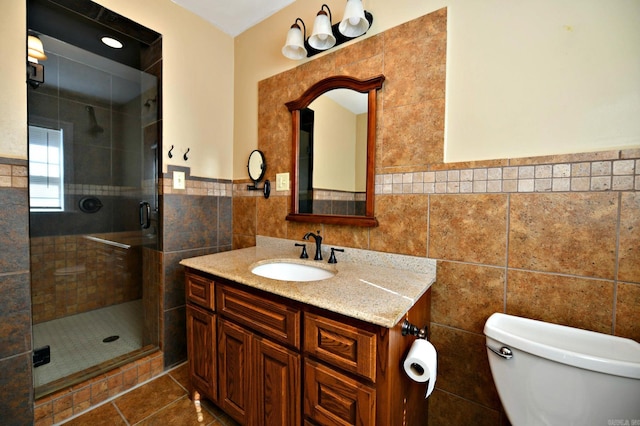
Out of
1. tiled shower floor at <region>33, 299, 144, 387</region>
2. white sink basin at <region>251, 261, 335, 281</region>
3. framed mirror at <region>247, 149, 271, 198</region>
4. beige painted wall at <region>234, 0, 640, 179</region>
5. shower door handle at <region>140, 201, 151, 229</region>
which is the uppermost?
beige painted wall at <region>234, 0, 640, 179</region>

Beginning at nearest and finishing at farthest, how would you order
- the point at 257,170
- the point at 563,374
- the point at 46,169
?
the point at 563,374, the point at 46,169, the point at 257,170

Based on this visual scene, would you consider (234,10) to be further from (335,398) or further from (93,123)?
(335,398)

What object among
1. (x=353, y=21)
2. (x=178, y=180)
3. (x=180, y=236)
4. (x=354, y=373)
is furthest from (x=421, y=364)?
(x=178, y=180)

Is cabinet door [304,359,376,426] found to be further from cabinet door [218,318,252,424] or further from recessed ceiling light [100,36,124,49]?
recessed ceiling light [100,36,124,49]

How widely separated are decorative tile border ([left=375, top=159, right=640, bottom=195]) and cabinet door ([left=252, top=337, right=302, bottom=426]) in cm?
96

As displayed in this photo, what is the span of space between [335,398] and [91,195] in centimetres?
197

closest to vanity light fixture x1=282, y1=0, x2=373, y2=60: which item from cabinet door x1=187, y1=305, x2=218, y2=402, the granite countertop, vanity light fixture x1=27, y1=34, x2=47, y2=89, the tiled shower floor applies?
the granite countertop

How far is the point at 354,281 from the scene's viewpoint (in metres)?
1.14

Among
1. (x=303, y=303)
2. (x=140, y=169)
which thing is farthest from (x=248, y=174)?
(x=303, y=303)

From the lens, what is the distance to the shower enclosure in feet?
4.71

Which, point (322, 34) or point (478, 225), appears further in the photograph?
point (322, 34)

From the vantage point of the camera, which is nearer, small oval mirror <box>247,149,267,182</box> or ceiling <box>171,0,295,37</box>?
ceiling <box>171,0,295,37</box>

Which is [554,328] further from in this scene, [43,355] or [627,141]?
[43,355]

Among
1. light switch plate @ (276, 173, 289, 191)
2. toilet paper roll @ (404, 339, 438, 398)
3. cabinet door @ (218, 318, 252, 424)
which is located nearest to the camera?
toilet paper roll @ (404, 339, 438, 398)
